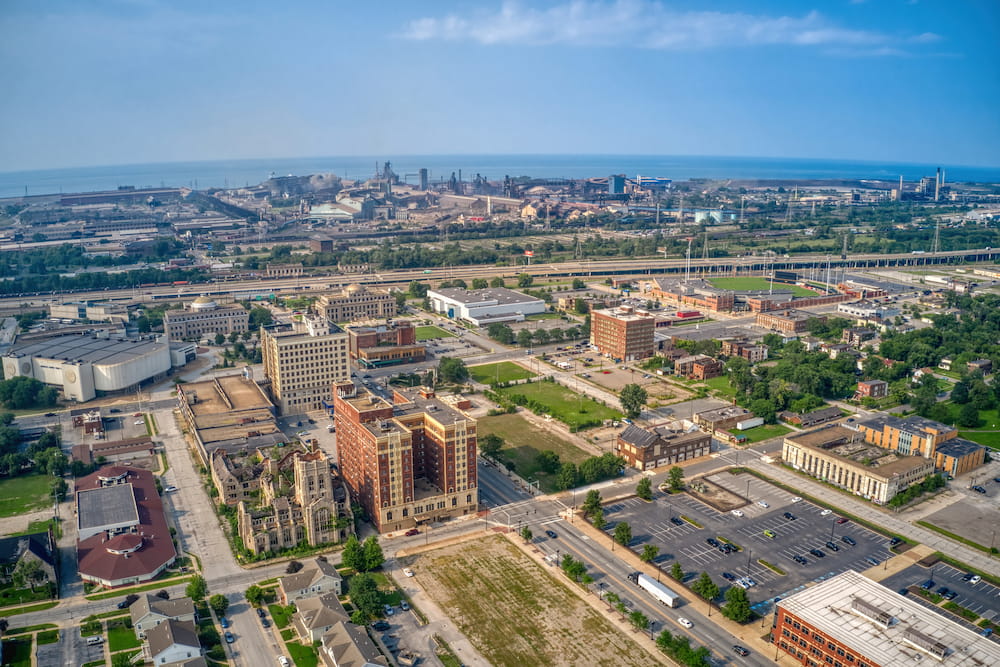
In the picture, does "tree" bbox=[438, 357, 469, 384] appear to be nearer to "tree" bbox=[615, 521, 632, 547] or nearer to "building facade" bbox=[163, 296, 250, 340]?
"building facade" bbox=[163, 296, 250, 340]

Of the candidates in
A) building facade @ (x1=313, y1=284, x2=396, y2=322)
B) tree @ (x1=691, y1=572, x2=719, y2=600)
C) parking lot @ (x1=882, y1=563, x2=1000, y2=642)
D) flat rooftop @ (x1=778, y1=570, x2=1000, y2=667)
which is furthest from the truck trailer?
building facade @ (x1=313, y1=284, x2=396, y2=322)

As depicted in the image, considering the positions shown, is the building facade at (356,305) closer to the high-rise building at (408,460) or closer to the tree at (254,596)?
the high-rise building at (408,460)

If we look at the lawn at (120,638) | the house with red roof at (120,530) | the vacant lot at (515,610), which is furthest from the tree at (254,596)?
the vacant lot at (515,610)

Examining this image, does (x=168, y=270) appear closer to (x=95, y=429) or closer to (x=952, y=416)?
(x=95, y=429)

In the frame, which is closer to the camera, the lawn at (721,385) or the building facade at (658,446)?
the building facade at (658,446)

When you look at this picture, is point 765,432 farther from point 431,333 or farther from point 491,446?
point 431,333
